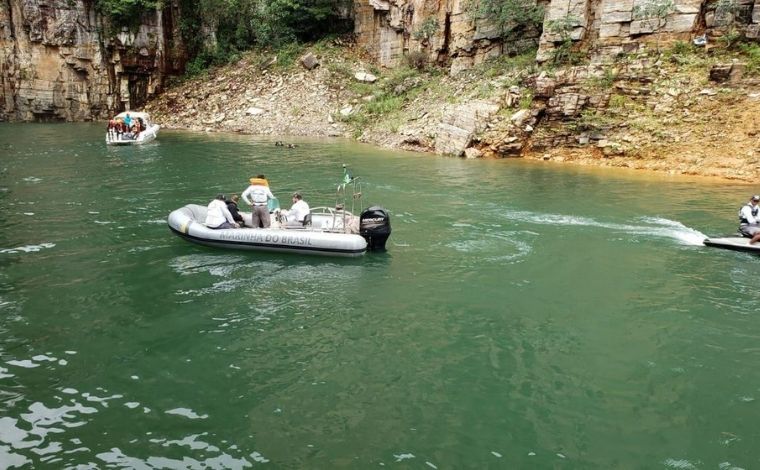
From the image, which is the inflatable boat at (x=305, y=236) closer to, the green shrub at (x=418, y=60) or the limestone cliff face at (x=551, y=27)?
the limestone cliff face at (x=551, y=27)

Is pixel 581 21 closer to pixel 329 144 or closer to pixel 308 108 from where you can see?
pixel 329 144

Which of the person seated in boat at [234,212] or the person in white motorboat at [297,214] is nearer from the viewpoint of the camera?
the person in white motorboat at [297,214]

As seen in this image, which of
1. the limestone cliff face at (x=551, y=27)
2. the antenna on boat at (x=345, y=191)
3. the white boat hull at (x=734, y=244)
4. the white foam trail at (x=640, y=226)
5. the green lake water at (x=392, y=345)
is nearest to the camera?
the green lake water at (x=392, y=345)

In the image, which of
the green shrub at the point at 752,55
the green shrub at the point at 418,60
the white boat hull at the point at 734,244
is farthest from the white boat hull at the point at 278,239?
the green shrub at the point at 418,60

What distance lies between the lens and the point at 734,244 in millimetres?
13555

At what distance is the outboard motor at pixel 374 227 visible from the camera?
1298 cm

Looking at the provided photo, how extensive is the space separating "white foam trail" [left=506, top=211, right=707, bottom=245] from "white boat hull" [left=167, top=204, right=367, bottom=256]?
5968mm

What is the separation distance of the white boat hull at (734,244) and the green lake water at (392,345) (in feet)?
0.81

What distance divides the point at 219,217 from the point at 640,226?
11.1m

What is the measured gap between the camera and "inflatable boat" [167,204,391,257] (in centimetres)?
1276

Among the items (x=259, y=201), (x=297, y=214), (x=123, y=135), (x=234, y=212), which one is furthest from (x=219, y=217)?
(x=123, y=135)

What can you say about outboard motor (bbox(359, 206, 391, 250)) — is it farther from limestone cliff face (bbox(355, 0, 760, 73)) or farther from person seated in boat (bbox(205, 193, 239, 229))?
limestone cliff face (bbox(355, 0, 760, 73))

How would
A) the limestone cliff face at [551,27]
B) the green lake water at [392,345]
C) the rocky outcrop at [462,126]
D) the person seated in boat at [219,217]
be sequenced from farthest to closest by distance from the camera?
the rocky outcrop at [462,126] < the limestone cliff face at [551,27] < the person seated in boat at [219,217] < the green lake water at [392,345]

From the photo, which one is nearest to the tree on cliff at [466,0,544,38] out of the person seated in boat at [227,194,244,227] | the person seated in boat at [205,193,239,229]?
the person seated in boat at [227,194,244,227]
